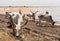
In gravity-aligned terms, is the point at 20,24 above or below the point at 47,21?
above

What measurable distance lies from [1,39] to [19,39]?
1.15 meters

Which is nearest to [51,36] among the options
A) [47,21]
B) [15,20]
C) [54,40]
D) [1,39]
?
[54,40]

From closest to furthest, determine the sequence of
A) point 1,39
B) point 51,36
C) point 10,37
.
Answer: point 1,39 → point 10,37 → point 51,36

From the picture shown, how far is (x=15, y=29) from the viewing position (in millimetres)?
18891

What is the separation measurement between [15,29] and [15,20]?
3.71 ft

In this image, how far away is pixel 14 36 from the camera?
18.6m

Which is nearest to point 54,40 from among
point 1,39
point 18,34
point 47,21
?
point 18,34

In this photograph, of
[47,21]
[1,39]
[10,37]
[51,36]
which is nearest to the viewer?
[1,39]

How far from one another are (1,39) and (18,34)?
1.30 meters

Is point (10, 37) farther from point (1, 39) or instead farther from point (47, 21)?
point (47, 21)

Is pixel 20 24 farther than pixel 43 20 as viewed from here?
No

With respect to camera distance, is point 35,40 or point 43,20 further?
point 43,20

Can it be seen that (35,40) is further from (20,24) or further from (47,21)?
(47,21)

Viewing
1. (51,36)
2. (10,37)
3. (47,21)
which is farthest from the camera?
(47,21)
